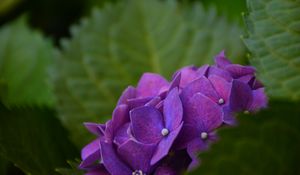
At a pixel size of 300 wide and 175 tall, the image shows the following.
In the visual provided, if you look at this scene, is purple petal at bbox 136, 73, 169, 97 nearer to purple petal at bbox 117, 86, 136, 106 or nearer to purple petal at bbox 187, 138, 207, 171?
purple petal at bbox 117, 86, 136, 106

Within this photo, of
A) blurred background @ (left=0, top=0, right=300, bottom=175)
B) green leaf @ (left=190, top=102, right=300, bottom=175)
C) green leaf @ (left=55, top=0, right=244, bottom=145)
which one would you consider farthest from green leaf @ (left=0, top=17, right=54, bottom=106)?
green leaf @ (left=190, top=102, right=300, bottom=175)

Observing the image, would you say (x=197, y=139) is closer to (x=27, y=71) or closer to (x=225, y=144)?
(x=225, y=144)

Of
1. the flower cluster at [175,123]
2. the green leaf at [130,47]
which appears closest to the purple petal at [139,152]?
the flower cluster at [175,123]

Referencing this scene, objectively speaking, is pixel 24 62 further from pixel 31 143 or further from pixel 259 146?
pixel 259 146

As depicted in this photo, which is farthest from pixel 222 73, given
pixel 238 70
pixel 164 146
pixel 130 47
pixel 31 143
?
pixel 130 47

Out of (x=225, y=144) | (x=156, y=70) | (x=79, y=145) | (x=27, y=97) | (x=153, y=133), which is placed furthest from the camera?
(x=27, y=97)

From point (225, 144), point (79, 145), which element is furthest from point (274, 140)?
point (79, 145)
